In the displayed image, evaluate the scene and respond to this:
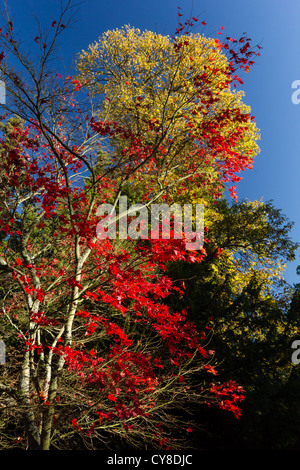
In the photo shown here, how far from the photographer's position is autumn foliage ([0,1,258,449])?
3816 mm

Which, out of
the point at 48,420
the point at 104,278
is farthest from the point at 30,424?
the point at 104,278

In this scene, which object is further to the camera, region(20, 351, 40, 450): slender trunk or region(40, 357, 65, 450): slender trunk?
region(20, 351, 40, 450): slender trunk

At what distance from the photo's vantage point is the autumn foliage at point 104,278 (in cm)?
382

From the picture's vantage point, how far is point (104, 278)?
17.5ft

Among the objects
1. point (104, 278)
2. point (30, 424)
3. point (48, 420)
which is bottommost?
point (30, 424)

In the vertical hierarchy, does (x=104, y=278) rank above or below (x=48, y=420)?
above

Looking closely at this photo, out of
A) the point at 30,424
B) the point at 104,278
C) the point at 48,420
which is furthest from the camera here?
the point at 104,278

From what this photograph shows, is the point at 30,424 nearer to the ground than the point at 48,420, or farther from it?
nearer to the ground

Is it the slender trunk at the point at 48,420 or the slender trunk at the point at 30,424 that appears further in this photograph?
the slender trunk at the point at 30,424

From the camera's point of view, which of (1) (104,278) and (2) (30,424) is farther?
(1) (104,278)

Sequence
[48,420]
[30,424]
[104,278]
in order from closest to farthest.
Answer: [48,420] → [30,424] → [104,278]

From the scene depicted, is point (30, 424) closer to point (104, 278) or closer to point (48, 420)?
point (48, 420)
